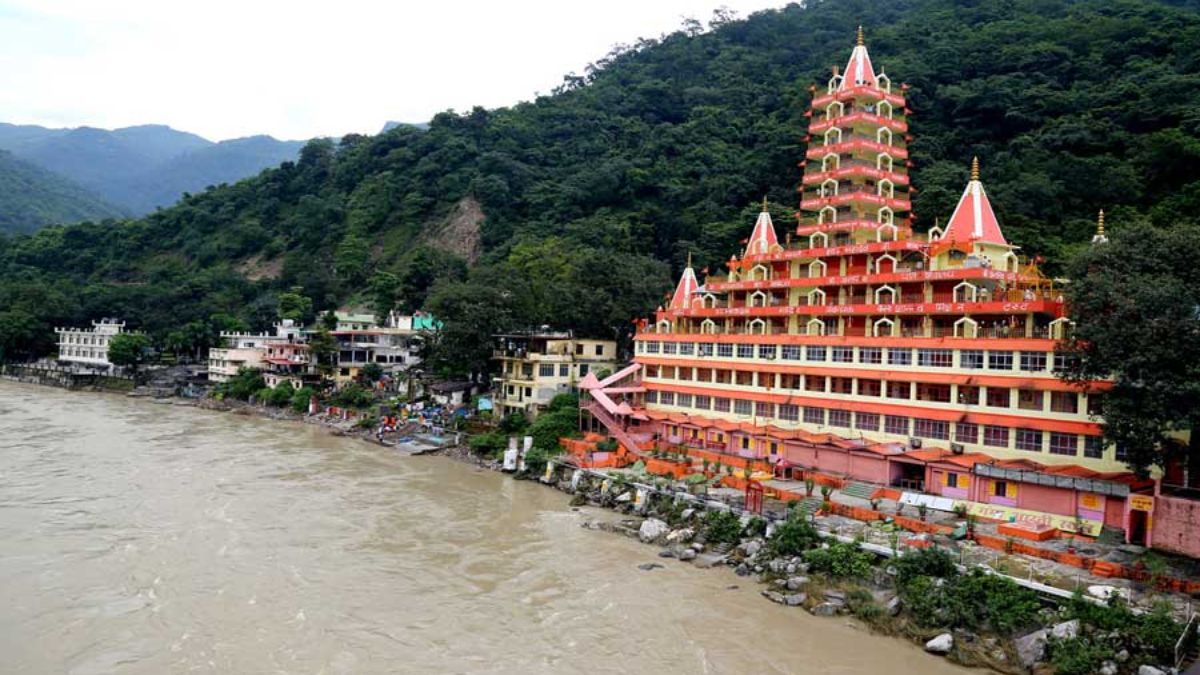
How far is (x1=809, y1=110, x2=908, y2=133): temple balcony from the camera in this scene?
3478cm

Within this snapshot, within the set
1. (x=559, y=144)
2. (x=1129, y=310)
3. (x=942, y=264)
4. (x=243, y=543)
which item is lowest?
(x=243, y=543)

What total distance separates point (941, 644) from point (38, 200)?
16956 cm

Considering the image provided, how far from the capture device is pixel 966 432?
25.7 meters

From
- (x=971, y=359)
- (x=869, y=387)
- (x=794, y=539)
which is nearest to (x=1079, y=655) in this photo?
(x=794, y=539)

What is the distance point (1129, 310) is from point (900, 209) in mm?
17333

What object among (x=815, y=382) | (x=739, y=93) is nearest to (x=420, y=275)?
(x=739, y=93)

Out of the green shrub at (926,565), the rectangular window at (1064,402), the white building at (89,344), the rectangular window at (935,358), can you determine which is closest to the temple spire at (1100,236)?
the rectangular window at (1064,402)

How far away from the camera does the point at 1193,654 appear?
15.2 m

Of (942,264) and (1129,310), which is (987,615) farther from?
(942,264)

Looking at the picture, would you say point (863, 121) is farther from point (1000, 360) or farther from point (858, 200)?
point (1000, 360)

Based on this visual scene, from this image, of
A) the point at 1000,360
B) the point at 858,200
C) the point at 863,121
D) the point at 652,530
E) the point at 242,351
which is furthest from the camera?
the point at 242,351

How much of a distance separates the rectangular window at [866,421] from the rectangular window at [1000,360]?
446 centimetres

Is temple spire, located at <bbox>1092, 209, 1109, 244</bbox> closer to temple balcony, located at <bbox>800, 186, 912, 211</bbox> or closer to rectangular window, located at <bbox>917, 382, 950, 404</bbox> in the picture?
rectangular window, located at <bbox>917, 382, 950, 404</bbox>

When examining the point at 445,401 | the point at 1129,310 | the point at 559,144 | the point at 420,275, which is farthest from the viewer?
the point at 559,144
